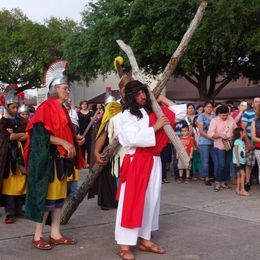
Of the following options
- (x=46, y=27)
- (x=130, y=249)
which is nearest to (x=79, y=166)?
(x=130, y=249)

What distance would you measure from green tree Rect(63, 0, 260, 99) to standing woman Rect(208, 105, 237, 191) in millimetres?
11041

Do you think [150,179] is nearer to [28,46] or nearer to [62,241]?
[62,241]

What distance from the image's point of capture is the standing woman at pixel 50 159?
482 centimetres

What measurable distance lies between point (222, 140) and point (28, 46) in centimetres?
3291

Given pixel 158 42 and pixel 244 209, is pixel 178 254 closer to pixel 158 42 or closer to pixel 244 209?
pixel 244 209

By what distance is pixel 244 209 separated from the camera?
273 inches

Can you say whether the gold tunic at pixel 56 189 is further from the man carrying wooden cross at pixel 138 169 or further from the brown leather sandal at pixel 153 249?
the brown leather sandal at pixel 153 249

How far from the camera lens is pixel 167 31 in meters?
20.6

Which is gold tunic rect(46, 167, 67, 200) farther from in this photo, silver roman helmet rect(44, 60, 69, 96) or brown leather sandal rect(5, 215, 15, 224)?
brown leather sandal rect(5, 215, 15, 224)

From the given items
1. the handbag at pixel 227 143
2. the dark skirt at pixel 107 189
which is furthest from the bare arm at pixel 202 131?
the dark skirt at pixel 107 189

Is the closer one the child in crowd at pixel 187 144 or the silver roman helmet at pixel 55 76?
the silver roman helmet at pixel 55 76

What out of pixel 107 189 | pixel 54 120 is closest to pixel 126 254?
pixel 54 120

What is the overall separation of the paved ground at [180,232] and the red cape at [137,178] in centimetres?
44

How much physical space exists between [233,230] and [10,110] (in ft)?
10.5
